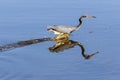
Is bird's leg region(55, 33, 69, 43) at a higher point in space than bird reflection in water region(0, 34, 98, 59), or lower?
higher

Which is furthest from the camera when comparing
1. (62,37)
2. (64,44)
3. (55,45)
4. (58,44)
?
(62,37)

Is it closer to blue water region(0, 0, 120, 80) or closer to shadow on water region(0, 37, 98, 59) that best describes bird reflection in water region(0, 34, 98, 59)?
shadow on water region(0, 37, 98, 59)

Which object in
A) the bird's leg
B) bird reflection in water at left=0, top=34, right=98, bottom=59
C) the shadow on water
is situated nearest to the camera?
the shadow on water

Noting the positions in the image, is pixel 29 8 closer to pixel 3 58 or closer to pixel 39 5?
pixel 39 5

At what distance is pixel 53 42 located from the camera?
17531 mm

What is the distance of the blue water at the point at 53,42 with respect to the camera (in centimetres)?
1409

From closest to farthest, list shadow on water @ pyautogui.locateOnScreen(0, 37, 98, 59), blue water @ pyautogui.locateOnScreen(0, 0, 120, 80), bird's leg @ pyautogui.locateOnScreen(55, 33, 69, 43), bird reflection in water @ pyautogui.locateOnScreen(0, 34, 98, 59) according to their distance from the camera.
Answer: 1. blue water @ pyautogui.locateOnScreen(0, 0, 120, 80)
2. shadow on water @ pyautogui.locateOnScreen(0, 37, 98, 59)
3. bird reflection in water @ pyautogui.locateOnScreen(0, 34, 98, 59)
4. bird's leg @ pyautogui.locateOnScreen(55, 33, 69, 43)

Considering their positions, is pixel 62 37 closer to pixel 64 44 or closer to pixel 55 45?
pixel 64 44

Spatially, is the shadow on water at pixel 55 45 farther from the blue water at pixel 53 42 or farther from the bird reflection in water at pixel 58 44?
the blue water at pixel 53 42

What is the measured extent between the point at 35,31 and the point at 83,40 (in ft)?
6.90

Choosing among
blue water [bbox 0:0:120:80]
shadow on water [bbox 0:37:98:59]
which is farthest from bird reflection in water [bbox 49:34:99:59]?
blue water [bbox 0:0:120:80]

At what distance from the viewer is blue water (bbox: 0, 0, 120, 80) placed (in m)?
14.1

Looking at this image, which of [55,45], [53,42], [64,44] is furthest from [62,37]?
[55,45]

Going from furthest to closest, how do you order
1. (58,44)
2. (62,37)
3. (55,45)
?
(62,37)
(58,44)
(55,45)
